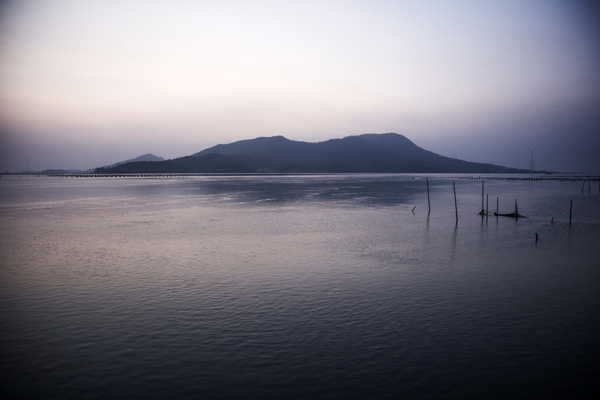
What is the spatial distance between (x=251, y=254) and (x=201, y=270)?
5.07m

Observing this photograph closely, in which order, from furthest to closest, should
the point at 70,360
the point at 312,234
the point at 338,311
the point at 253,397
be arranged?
the point at 312,234 → the point at 338,311 → the point at 70,360 → the point at 253,397

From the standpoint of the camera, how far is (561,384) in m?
10.9

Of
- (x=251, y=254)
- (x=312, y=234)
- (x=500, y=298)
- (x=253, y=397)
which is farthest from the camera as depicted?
(x=312, y=234)

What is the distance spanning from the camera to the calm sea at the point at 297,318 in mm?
10945

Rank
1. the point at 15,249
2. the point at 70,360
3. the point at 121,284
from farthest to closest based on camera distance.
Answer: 1. the point at 15,249
2. the point at 121,284
3. the point at 70,360

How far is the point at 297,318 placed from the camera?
603 inches

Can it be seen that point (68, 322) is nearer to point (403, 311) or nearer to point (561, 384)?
point (403, 311)

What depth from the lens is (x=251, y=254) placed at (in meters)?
27.2

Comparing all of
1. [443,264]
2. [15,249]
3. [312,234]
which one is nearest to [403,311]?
[443,264]

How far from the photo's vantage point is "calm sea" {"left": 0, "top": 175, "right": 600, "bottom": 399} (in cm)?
1095

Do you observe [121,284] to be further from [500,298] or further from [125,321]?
[500,298]

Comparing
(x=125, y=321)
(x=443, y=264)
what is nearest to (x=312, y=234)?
(x=443, y=264)

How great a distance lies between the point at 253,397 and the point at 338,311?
21.5ft

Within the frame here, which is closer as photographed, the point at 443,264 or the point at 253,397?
the point at 253,397
